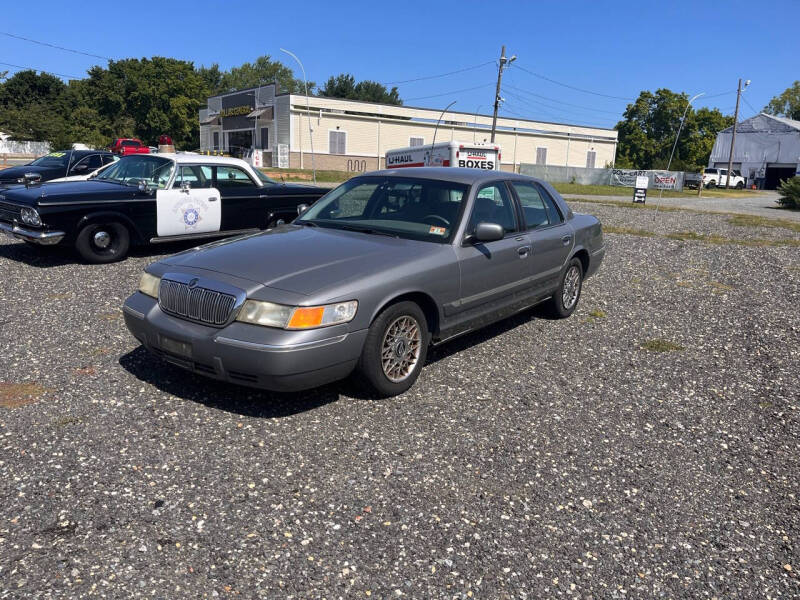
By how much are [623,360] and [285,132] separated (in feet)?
148

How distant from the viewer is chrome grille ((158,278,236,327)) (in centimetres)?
404

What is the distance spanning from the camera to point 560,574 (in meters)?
2.83

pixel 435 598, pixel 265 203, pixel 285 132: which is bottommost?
pixel 435 598

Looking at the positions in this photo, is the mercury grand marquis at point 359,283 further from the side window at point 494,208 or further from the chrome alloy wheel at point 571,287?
the chrome alloy wheel at point 571,287

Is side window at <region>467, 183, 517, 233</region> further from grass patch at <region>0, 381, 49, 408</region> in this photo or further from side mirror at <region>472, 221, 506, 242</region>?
grass patch at <region>0, 381, 49, 408</region>

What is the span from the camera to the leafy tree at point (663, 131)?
7469 cm

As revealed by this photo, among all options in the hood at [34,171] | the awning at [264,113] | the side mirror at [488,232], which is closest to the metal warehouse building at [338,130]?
the awning at [264,113]

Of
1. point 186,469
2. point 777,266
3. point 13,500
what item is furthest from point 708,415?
point 777,266

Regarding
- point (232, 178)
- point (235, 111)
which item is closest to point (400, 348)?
point (232, 178)

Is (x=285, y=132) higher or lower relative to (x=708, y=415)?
A: higher

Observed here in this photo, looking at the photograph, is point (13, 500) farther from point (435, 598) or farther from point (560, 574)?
point (560, 574)

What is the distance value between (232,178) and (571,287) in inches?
224

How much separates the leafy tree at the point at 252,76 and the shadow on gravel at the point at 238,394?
102712 millimetres

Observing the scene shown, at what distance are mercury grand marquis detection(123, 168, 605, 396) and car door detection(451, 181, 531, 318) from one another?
1 cm
